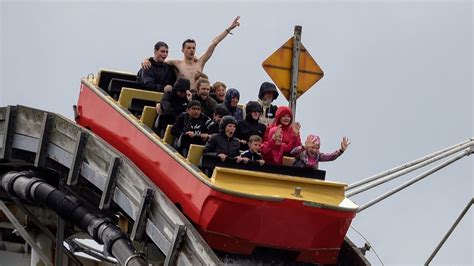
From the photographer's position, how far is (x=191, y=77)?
17.0 metres

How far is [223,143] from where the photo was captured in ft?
47.8

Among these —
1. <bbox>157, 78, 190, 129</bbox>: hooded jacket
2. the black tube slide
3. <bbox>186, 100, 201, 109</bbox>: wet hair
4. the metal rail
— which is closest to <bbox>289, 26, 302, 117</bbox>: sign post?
<bbox>157, 78, 190, 129</bbox>: hooded jacket

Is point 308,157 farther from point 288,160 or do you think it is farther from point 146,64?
point 146,64

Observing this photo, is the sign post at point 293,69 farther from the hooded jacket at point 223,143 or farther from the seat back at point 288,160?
the hooded jacket at point 223,143

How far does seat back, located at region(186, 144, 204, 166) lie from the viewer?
47.8ft

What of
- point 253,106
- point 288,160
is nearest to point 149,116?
point 253,106

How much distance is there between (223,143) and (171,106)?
113 centimetres

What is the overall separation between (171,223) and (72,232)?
3959 millimetres

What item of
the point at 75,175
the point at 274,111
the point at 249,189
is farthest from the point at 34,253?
the point at 249,189

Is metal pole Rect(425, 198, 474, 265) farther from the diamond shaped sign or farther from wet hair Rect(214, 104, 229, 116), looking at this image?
wet hair Rect(214, 104, 229, 116)

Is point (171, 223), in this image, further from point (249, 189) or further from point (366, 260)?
point (366, 260)

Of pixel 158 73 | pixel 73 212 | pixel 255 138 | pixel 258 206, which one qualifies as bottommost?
pixel 73 212

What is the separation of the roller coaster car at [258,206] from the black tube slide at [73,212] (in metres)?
0.70

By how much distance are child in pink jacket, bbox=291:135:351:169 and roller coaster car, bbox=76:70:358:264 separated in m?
0.33
